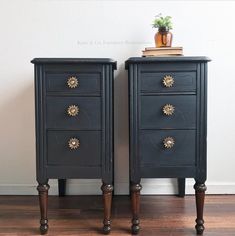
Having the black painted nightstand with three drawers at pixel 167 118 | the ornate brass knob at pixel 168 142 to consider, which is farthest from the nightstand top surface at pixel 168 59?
the ornate brass knob at pixel 168 142

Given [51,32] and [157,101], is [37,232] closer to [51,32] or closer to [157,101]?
[157,101]

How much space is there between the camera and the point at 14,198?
70.7 inches

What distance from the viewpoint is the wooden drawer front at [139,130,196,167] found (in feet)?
4.33

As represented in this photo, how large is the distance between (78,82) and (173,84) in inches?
16.2

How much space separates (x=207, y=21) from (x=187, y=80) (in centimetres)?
66

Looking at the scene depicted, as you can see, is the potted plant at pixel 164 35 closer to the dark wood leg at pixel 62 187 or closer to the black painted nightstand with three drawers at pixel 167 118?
the black painted nightstand with three drawers at pixel 167 118

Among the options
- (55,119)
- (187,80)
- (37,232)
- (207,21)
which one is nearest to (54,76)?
(55,119)

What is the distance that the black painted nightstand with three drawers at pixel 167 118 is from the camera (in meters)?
1.30

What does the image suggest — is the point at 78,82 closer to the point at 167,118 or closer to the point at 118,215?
the point at 167,118

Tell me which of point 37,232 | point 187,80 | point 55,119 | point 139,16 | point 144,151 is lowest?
point 37,232

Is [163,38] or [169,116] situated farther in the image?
[163,38]

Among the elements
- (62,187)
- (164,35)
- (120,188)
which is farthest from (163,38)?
(62,187)

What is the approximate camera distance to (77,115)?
1.32 metres

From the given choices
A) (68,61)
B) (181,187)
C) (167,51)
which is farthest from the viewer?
(181,187)
